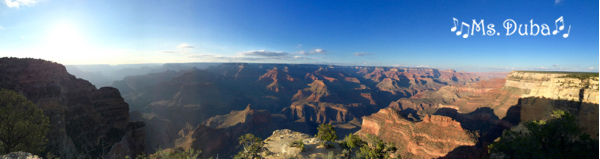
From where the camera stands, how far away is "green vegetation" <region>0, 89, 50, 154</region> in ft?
45.7

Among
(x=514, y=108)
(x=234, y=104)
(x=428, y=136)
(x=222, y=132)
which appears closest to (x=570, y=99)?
(x=428, y=136)

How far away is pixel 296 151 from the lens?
22875 mm

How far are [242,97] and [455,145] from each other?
473ft

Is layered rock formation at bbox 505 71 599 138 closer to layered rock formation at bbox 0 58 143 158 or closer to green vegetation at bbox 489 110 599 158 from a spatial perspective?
green vegetation at bbox 489 110 599 158

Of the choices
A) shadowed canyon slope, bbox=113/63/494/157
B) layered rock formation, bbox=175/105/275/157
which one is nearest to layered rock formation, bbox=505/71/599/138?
shadowed canyon slope, bbox=113/63/494/157

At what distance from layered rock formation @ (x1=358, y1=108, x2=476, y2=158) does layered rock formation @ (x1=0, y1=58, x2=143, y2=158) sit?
39.5 m

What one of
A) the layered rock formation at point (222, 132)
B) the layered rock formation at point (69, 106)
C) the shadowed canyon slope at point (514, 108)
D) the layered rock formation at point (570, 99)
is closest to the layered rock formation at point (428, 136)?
the shadowed canyon slope at point (514, 108)

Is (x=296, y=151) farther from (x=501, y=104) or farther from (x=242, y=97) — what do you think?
(x=242, y=97)

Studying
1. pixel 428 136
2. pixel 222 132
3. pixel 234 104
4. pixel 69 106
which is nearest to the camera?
pixel 69 106

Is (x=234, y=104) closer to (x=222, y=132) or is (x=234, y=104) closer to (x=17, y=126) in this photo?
(x=222, y=132)

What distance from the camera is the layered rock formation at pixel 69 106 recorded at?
77.8 ft

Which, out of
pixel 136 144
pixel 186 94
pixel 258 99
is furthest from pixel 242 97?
pixel 136 144

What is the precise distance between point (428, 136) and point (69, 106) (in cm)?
5684

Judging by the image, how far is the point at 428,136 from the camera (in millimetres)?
30234
